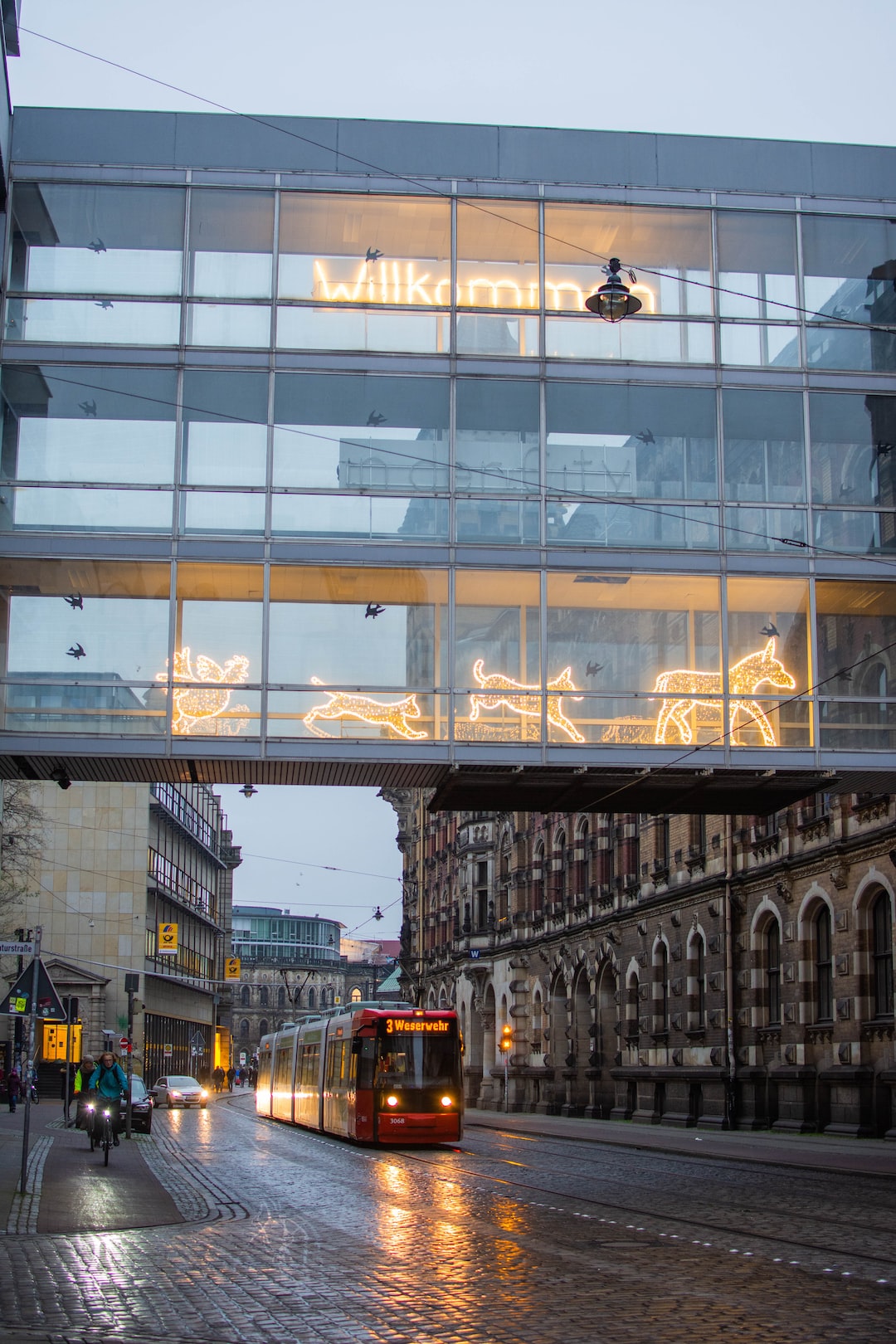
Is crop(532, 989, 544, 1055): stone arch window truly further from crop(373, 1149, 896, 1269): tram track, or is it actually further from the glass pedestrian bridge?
crop(373, 1149, 896, 1269): tram track

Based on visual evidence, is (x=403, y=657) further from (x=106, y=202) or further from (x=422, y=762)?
(x=106, y=202)

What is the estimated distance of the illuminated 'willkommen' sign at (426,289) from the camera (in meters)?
22.9

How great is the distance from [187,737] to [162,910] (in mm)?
59055

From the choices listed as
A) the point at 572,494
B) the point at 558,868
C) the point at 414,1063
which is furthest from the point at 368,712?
the point at 558,868

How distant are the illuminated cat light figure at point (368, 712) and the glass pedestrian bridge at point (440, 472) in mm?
34

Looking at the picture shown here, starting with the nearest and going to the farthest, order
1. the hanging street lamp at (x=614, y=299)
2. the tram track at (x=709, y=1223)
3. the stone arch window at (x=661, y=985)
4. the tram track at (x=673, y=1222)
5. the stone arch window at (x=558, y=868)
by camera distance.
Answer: the tram track at (x=673, y=1222), the tram track at (x=709, y=1223), the hanging street lamp at (x=614, y=299), the stone arch window at (x=661, y=985), the stone arch window at (x=558, y=868)

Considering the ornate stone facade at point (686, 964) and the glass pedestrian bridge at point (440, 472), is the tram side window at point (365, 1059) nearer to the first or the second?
the glass pedestrian bridge at point (440, 472)

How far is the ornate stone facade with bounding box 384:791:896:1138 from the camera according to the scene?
33469 mm

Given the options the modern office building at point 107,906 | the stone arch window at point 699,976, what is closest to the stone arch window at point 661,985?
the stone arch window at point 699,976

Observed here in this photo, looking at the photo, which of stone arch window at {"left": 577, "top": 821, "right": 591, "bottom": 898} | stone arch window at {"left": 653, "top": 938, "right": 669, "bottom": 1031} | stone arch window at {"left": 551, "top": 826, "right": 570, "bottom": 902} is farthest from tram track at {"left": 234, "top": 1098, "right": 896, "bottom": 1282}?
stone arch window at {"left": 551, "top": 826, "right": 570, "bottom": 902}

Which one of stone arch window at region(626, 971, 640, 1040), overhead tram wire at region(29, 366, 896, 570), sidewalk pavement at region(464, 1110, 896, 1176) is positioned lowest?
sidewalk pavement at region(464, 1110, 896, 1176)

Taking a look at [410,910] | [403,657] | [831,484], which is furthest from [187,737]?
[410,910]

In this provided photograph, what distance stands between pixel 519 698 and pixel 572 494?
2942mm

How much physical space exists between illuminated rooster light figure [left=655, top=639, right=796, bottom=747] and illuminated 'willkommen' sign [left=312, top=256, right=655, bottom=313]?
5.29m
